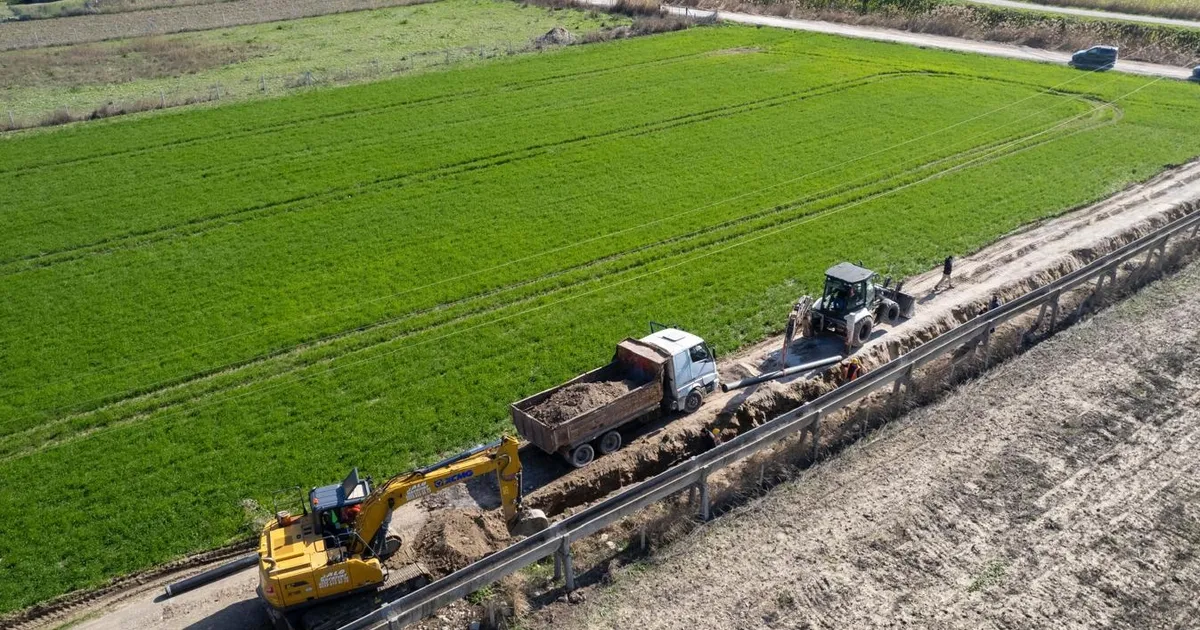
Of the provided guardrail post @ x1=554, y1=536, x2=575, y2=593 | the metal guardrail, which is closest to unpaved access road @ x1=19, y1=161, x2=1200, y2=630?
the metal guardrail

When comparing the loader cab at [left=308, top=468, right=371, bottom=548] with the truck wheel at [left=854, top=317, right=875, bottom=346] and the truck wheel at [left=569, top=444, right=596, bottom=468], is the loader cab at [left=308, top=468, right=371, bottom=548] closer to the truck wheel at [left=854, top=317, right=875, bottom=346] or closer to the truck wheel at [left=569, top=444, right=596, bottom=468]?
the truck wheel at [left=569, top=444, right=596, bottom=468]

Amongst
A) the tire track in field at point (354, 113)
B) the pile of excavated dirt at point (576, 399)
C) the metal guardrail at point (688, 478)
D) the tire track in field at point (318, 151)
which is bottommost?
the metal guardrail at point (688, 478)

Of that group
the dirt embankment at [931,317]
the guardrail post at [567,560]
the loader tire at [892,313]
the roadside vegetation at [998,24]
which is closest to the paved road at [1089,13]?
the roadside vegetation at [998,24]

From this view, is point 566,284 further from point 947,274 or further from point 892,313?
point 947,274

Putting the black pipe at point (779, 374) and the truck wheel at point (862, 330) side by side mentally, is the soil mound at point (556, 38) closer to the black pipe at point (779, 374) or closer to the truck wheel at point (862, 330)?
the truck wheel at point (862, 330)

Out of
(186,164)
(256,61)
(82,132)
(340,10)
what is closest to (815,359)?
(186,164)

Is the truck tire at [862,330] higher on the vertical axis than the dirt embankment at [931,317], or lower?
higher

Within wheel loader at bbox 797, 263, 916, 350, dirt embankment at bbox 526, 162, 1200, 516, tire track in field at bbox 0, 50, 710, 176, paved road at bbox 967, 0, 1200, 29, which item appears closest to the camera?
dirt embankment at bbox 526, 162, 1200, 516
